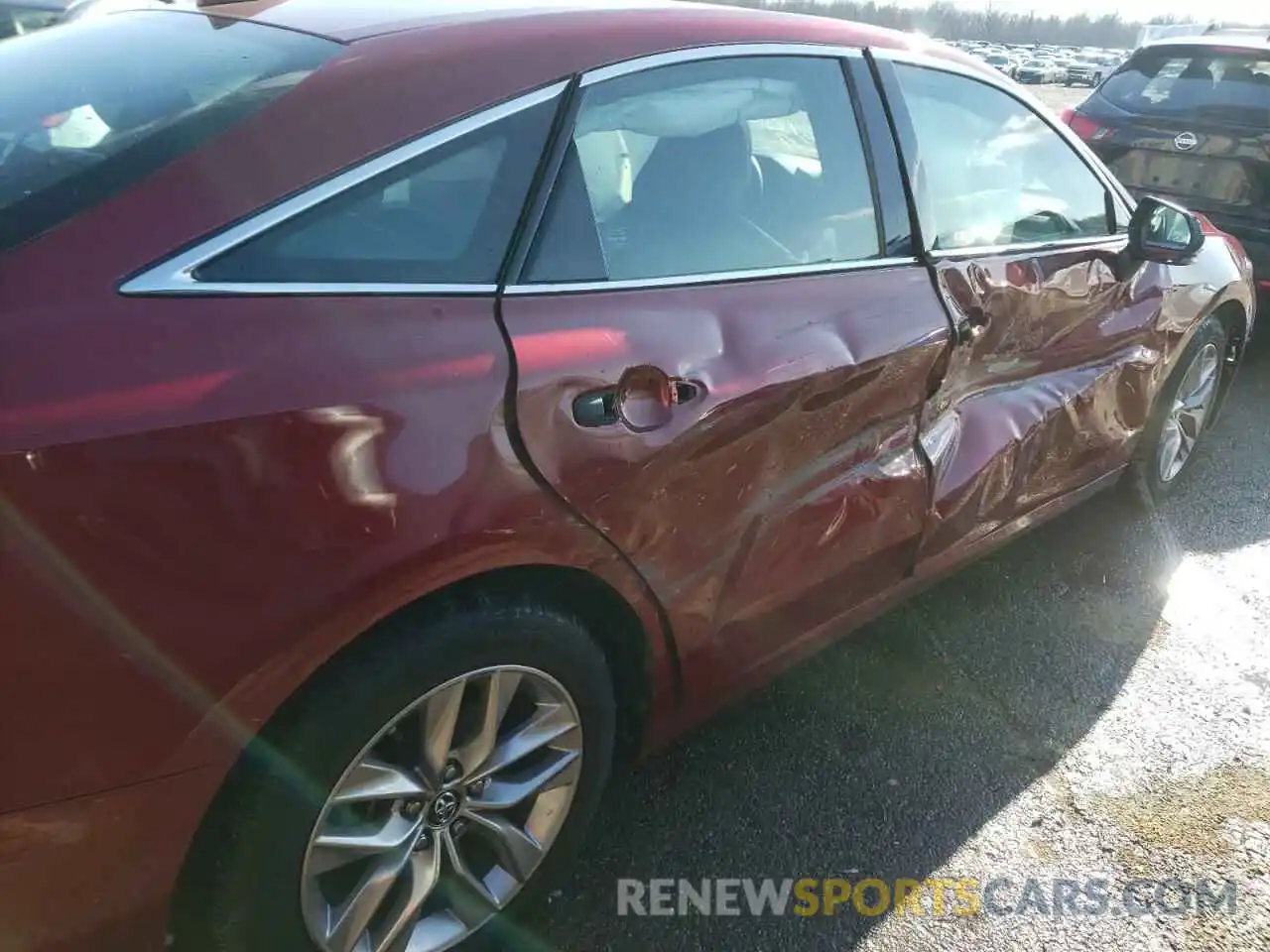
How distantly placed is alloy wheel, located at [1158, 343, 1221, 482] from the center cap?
304 cm

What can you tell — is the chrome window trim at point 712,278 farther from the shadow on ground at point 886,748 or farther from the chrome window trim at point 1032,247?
the shadow on ground at point 886,748

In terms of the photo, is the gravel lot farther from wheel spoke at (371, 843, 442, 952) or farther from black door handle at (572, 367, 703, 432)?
black door handle at (572, 367, 703, 432)

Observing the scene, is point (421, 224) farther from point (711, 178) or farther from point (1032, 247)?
point (1032, 247)

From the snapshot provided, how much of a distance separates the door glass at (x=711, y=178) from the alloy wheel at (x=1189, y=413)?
2.08 m

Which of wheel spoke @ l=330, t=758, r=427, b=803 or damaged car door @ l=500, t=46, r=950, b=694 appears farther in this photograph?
damaged car door @ l=500, t=46, r=950, b=694

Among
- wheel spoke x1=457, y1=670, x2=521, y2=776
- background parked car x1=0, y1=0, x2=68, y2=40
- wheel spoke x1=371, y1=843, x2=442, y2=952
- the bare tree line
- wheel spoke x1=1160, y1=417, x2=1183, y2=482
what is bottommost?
the bare tree line

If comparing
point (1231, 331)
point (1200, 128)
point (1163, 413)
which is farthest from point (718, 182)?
point (1200, 128)

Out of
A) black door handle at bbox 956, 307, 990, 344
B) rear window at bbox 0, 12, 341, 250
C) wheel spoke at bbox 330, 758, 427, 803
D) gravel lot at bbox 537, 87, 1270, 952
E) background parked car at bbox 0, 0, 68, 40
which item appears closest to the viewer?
rear window at bbox 0, 12, 341, 250

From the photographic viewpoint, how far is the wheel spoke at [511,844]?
1.86 metres

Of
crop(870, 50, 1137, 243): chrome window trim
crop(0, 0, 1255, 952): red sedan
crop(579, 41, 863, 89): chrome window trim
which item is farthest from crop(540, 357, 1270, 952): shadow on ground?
crop(579, 41, 863, 89): chrome window trim

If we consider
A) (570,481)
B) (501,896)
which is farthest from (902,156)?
(501,896)

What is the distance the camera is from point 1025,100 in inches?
115

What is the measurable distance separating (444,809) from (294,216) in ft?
3.40

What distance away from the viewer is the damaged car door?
1729 millimetres
